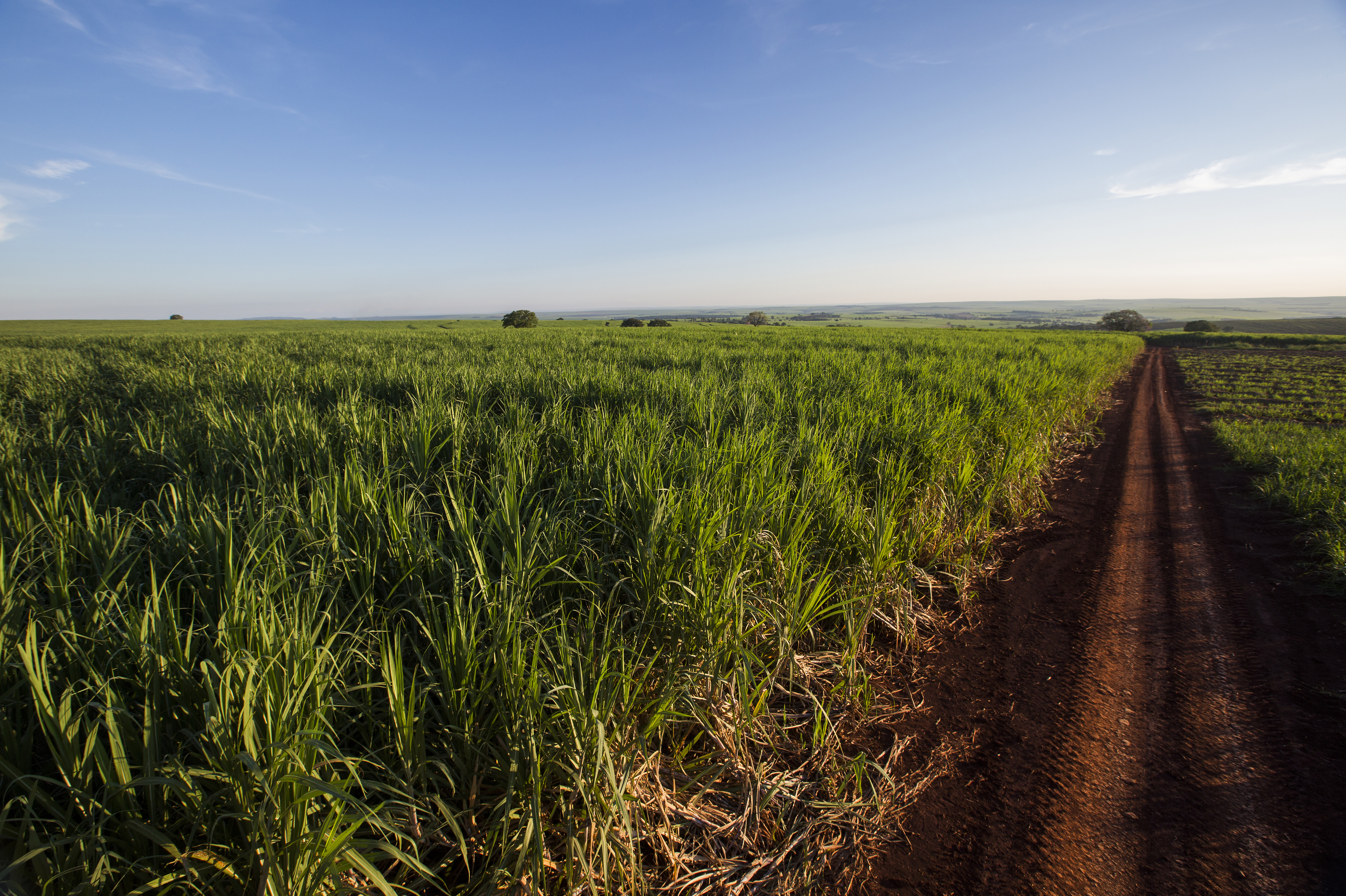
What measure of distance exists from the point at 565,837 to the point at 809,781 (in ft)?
3.50

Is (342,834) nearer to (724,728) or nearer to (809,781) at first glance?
(724,728)

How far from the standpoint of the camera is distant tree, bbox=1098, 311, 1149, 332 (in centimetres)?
7400

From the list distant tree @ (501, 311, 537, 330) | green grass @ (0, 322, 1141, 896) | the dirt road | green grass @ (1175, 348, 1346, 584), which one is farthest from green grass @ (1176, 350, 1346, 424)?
distant tree @ (501, 311, 537, 330)

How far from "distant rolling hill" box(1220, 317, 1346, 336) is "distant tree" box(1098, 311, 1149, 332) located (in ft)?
29.1

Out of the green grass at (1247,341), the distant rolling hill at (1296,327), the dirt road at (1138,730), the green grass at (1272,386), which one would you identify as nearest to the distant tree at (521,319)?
the green grass at (1272,386)

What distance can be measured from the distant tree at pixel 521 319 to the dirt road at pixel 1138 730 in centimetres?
5827

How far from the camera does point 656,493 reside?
291 cm

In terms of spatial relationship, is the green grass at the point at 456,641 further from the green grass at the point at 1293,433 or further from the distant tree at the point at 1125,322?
the distant tree at the point at 1125,322

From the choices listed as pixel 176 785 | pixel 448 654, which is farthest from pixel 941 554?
pixel 176 785

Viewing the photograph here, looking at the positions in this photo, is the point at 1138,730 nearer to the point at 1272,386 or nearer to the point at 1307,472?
the point at 1307,472

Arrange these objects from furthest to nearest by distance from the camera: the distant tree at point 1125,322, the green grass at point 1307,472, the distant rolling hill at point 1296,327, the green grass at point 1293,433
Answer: the distant tree at point 1125,322
the distant rolling hill at point 1296,327
the green grass at point 1293,433
the green grass at point 1307,472

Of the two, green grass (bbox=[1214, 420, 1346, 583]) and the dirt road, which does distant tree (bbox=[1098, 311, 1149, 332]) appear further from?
the dirt road

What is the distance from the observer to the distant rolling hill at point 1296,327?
56.9 meters

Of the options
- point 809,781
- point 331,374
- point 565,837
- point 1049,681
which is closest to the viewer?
point 565,837
